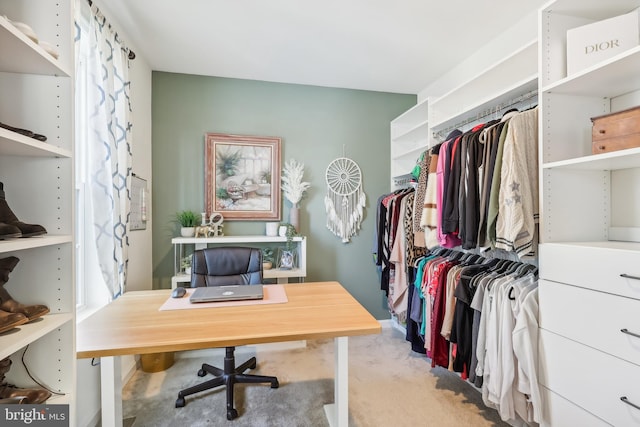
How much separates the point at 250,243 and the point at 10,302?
207 cm

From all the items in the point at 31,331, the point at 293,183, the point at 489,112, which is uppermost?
the point at 489,112

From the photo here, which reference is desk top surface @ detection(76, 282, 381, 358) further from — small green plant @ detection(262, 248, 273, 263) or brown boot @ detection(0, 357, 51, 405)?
small green plant @ detection(262, 248, 273, 263)

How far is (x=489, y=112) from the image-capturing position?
207 centimetres

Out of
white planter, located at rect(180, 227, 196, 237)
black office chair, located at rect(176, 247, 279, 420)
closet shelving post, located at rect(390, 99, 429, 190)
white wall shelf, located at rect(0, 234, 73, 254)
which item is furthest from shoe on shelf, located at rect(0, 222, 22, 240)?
closet shelving post, located at rect(390, 99, 429, 190)

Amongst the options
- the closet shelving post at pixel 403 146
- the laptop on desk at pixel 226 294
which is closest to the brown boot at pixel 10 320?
the laptop on desk at pixel 226 294

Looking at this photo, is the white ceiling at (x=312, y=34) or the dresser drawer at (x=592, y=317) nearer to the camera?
the dresser drawer at (x=592, y=317)

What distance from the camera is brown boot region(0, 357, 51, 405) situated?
0.90 m

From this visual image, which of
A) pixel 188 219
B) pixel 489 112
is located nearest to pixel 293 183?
pixel 188 219

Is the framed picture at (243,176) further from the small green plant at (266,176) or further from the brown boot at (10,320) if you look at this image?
the brown boot at (10,320)

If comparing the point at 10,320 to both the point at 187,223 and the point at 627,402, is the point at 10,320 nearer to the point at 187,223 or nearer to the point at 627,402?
the point at 187,223

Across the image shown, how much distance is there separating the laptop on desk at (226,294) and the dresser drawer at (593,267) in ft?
4.94

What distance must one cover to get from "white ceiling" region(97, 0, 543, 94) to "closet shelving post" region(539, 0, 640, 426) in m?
0.78

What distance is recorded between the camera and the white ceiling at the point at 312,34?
192cm

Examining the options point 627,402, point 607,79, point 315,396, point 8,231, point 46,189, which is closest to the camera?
point 8,231
